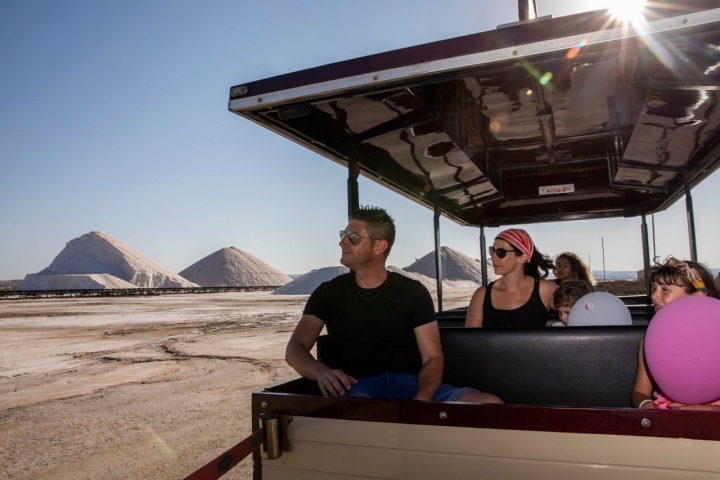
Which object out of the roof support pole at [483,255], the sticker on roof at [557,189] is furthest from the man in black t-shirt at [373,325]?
the roof support pole at [483,255]

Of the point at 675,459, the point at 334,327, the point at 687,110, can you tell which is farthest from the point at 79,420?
the point at 687,110

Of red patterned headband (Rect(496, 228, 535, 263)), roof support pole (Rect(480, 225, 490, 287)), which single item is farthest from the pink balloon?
roof support pole (Rect(480, 225, 490, 287))

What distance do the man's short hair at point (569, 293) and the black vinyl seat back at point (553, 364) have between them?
0.69 metres

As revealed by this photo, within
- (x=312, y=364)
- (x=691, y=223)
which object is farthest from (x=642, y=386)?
(x=691, y=223)

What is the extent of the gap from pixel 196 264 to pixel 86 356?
153069 mm

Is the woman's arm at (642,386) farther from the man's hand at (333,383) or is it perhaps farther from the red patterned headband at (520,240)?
the red patterned headband at (520,240)

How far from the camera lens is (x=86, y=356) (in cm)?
1058

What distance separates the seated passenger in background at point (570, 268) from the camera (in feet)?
15.9

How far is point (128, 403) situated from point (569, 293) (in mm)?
5529

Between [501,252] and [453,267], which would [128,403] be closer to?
[501,252]

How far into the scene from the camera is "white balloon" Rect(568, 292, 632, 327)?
2756mm

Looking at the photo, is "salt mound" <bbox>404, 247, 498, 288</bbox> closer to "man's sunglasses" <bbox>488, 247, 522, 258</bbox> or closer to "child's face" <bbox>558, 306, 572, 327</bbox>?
"man's sunglasses" <bbox>488, 247, 522, 258</bbox>

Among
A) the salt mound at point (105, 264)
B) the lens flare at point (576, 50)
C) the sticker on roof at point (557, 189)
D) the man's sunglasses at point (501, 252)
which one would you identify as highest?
the salt mound at point (105, 264)

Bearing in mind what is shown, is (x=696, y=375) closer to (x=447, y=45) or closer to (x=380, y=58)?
(x=447, y=45)
